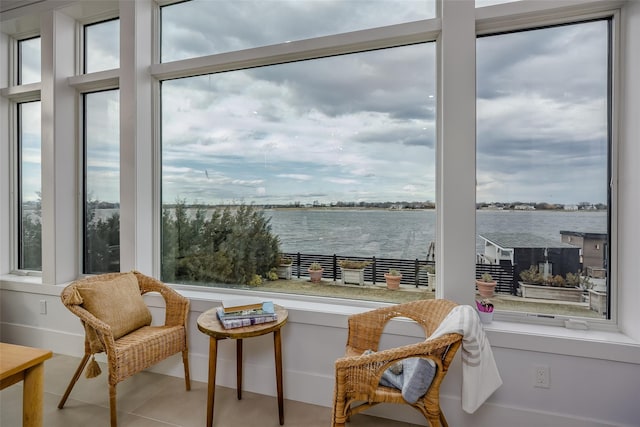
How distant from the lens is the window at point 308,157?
2227 millimetres

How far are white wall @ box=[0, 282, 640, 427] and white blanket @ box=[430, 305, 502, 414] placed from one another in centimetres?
36

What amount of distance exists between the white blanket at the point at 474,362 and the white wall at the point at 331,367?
360 mm

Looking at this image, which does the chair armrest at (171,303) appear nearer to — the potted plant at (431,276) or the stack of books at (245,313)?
the stack of books at (245,313)

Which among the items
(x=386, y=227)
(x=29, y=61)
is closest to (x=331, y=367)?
(x=386, y=227)

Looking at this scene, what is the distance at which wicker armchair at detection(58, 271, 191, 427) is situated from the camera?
1823mm

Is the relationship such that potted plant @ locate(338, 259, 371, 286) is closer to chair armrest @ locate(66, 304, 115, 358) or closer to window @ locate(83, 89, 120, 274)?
chair armrest @ locate(66, 304, 115, 358)

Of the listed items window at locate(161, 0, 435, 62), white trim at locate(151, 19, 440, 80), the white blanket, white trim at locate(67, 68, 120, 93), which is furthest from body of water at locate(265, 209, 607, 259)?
white trim at locate(67, 68, 120, 93)

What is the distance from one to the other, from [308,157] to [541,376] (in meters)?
1.96

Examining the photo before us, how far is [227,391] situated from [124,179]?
1805mm

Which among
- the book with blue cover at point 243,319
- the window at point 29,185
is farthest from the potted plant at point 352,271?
the window at point 29,185

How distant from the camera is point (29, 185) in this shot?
325cm

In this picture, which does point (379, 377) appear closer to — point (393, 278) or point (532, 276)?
point (393, 278)

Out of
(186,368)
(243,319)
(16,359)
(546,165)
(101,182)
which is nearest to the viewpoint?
(16,359)

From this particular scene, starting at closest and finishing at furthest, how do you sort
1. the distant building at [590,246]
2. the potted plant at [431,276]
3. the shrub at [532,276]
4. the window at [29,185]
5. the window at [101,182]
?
the distant building at [590,246]
the shrub at [532,276]
the potted plant at [431,276]
the window at [101,182]
the window at [29,185]
